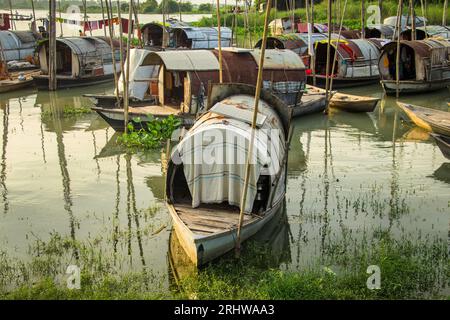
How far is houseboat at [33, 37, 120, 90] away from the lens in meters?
20.4

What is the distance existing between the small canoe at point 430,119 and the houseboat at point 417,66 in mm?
4346

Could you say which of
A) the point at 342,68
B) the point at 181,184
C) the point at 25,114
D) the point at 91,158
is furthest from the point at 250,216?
the point at 342,68

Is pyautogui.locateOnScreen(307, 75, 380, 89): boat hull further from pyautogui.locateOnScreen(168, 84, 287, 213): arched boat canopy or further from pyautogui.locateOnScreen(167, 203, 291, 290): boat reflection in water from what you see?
pyautogui.locateOnScreen(168, 84, 287, 213): arched boat canopy

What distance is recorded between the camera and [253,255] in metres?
7.09

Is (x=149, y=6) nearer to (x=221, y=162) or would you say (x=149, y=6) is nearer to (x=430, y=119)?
(x=430, y=119)

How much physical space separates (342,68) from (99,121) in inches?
352

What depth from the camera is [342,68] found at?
1961 centimetres

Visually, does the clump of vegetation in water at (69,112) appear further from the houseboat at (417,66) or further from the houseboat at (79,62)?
the houseboat at (417,66)

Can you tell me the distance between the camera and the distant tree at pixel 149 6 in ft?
218

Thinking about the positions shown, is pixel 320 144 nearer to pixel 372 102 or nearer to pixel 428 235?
pixel 372 102

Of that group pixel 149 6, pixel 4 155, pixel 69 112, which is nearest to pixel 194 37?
pixel 69 112

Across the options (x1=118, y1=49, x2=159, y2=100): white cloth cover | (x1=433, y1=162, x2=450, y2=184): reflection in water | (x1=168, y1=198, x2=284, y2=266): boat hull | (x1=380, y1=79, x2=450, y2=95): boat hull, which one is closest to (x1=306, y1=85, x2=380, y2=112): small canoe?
(x1=380, y1=79, x2=450, y2=95): boat hull

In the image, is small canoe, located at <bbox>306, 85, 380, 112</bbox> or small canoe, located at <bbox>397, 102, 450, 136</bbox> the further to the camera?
small canoe, located at <bbox>306, 85, 380, 112</bbox>

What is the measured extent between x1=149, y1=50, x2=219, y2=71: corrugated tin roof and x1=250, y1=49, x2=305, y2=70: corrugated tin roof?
130 centimetres
